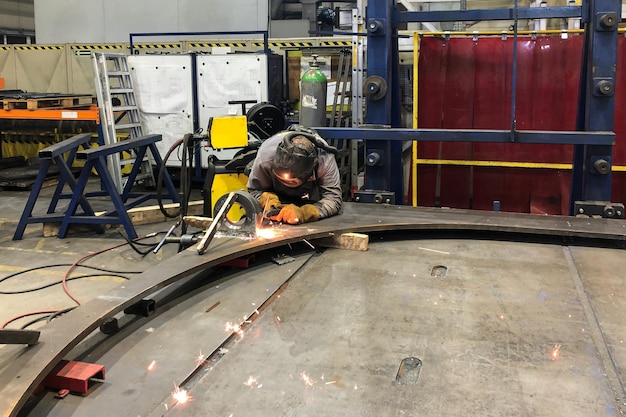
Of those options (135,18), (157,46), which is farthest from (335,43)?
(135,18)

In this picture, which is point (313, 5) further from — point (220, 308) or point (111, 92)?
point (220, 308)

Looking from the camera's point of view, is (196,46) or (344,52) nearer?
(344,52)

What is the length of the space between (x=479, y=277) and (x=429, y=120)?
3.26 meters

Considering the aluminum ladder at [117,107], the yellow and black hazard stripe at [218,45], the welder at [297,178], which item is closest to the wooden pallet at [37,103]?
the aluminum ladder at [117,107]

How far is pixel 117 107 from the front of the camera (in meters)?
7.26

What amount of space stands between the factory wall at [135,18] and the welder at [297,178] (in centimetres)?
717

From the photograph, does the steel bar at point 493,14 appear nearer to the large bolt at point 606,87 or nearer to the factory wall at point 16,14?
the large bolt at point 606,87

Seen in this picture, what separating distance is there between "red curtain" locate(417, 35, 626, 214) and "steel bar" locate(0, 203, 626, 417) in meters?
2.16

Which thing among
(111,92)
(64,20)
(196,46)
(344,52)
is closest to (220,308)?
(344,52)

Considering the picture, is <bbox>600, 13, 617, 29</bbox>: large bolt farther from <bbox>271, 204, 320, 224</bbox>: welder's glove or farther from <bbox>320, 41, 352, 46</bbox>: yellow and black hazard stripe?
<bbox>320, 41, 352, 46</bbox>: yellow and black hazard stripe

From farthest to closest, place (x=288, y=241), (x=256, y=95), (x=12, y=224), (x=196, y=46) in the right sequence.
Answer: (x=196, y=46) → (x=256, y=95) → (x=12, y=224) → (x=288, y=241)

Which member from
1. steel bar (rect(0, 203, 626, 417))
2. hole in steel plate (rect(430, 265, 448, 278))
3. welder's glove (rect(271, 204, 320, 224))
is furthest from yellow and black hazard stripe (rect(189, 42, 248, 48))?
hole in steel plate (rect(430, 265, 448, 278))

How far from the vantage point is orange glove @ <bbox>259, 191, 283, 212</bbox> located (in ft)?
12.4

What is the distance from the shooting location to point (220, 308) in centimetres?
266
